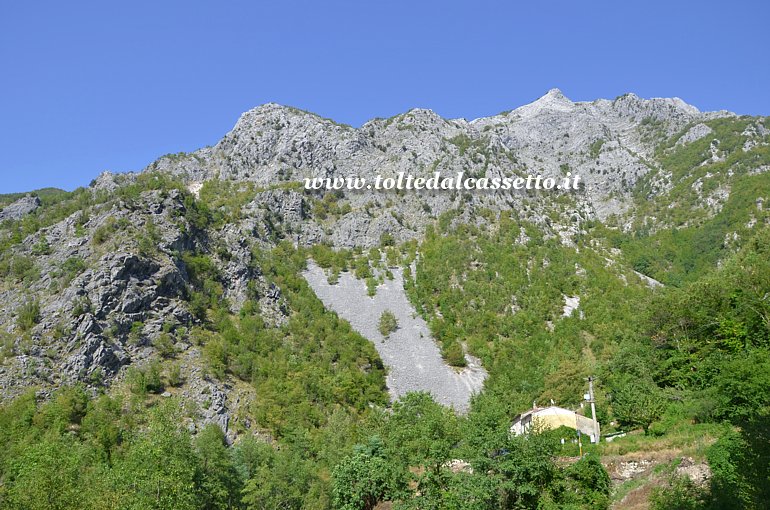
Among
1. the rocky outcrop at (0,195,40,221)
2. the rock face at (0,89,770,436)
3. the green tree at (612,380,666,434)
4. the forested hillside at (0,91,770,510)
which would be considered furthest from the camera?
the rocky outcrop at (0,195,40,221)

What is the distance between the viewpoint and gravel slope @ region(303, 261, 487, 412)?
3415 inches

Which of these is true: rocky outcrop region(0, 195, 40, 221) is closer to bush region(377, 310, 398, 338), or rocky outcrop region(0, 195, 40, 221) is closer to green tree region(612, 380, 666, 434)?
bush region(377, 310, 398, 338)

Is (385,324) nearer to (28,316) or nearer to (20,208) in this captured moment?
(28,316)

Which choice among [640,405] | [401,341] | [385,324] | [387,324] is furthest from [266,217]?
[640,405]

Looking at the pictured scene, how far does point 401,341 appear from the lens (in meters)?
101

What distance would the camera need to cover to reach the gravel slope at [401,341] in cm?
8675

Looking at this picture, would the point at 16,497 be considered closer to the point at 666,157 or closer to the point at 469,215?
the point at 469,215

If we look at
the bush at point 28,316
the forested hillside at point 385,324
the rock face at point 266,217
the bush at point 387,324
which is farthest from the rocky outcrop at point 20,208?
the bush at point 387,324

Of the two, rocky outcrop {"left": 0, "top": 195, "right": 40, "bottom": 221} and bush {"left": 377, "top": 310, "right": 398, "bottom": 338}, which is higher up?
rocky outcrop {"left": 0, "top": 195, "right": 40, "bottom": 221}

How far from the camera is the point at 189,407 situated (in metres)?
61.0

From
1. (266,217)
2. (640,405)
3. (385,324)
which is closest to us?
(640,405)

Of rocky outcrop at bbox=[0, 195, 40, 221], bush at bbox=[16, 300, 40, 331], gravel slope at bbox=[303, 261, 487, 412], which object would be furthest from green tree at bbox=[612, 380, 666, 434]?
rocky outcrop at bbox=[0, 195, 40, 221]

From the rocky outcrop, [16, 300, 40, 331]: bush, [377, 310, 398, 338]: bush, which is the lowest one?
[16, 300, 40, 331]: bush

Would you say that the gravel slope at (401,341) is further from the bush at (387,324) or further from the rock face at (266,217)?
the bush at (387,324)
